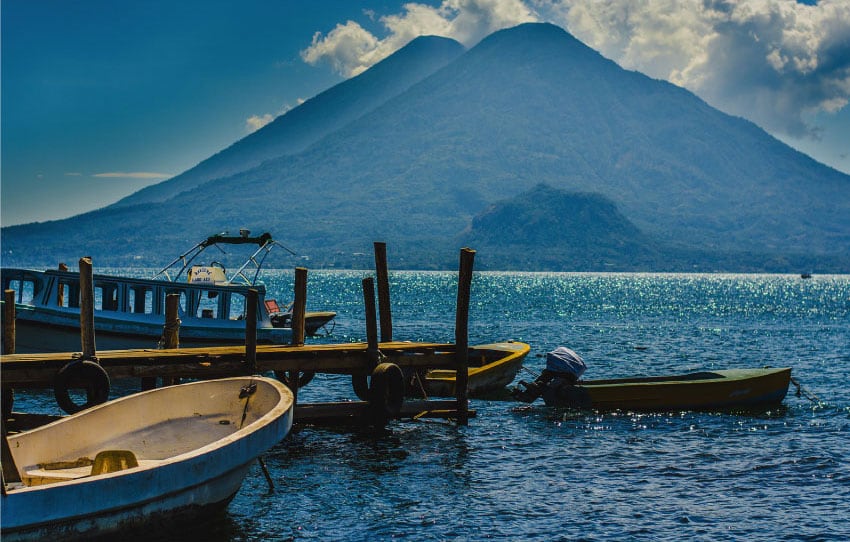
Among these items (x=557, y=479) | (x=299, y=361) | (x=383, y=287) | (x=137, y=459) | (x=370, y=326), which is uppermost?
(x=383, y=287)

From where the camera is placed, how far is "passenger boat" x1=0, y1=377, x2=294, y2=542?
12.6m

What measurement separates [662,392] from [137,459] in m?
18.8

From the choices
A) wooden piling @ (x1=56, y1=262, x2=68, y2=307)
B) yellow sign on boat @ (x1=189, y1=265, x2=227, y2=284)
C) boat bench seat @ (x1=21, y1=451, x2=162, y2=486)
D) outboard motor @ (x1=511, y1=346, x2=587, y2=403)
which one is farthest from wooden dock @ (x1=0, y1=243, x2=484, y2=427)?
yellow sign on boat @ (x1=189, y1=265, x2=227, y2=284)

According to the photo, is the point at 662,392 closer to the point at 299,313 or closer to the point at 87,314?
the point at 299,313

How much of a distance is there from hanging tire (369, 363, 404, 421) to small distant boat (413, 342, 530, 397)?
6335mm

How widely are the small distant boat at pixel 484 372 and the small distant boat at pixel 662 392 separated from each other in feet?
4.63

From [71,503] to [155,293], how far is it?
79.4 feet

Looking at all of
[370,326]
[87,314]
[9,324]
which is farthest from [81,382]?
[9,324]

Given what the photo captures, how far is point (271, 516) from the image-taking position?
59.7ft

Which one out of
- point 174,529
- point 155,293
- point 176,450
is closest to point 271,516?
point 176,450

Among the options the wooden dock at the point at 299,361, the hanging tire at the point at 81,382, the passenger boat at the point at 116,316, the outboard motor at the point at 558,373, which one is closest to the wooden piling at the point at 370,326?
the wooden dock at the point at 299,361

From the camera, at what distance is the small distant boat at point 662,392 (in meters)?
29.4

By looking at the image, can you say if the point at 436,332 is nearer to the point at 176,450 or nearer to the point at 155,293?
the point at 155,293

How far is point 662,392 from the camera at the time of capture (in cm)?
2991
